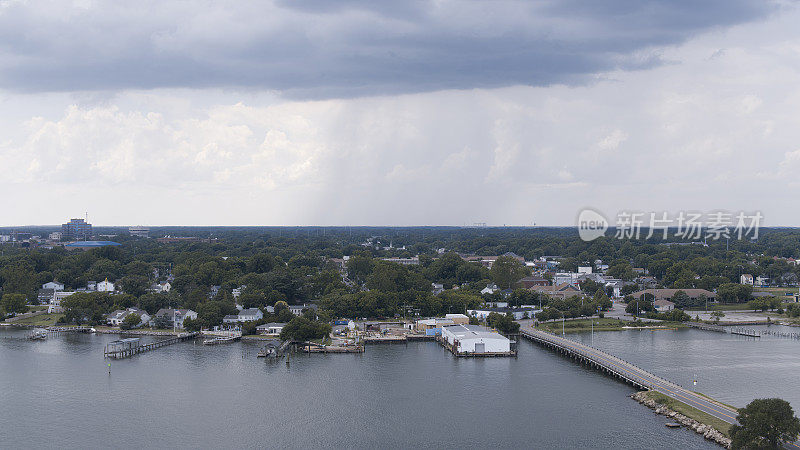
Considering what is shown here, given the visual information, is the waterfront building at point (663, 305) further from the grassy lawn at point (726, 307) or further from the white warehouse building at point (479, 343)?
the white warehouse building at point (479, 343)

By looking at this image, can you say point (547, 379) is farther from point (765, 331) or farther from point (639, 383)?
point (765, 331)

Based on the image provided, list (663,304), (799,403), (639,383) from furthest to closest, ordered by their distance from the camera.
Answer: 1. (663,304)
2. (639,383)
3. (799,403)

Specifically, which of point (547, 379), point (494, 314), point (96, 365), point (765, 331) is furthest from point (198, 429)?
point (765, 331)

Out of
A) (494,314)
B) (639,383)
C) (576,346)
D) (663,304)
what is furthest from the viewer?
(663,304)

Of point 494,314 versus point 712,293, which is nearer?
point 494,314

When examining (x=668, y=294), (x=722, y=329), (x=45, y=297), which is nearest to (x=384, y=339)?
(x=722, y=329)

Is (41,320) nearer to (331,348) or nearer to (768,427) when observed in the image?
(331,348)
